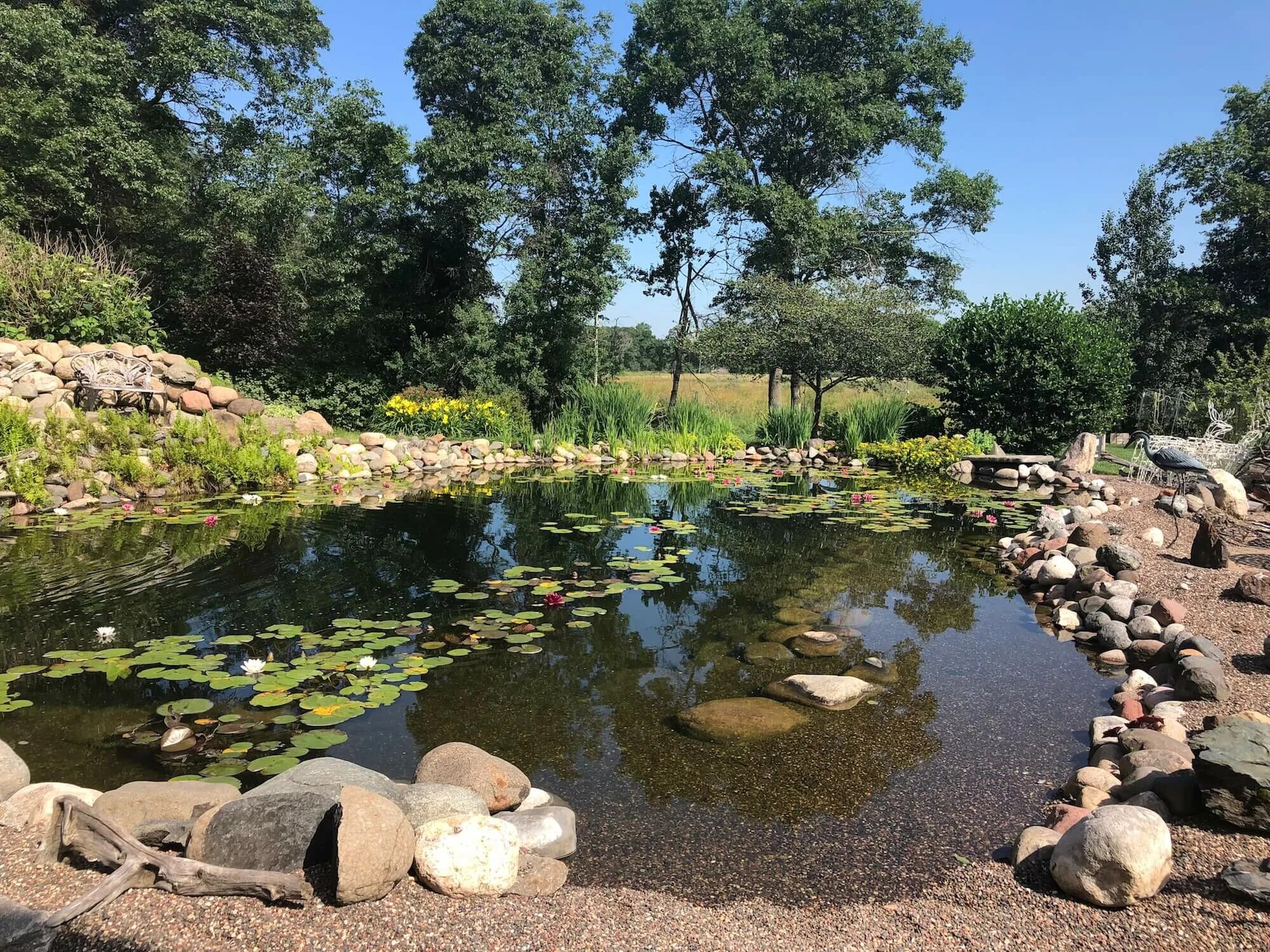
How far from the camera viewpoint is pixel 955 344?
1348 centimetres

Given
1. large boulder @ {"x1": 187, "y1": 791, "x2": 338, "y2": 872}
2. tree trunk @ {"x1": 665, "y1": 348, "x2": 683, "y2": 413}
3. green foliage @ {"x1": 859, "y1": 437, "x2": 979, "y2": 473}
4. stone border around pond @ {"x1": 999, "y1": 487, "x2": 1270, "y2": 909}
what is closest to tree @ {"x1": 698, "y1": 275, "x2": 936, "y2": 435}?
green foliage @ {"x1": 859, "y1": 437, "x2": 979, "y2": 473}

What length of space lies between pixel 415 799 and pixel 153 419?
8392 mm

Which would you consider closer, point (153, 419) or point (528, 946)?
point (528, 946)

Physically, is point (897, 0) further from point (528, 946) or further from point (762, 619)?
point (528, 946)

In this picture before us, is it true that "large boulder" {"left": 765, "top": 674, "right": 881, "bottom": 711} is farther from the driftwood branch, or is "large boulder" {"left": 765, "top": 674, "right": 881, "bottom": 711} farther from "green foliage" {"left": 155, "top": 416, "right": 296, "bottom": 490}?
"green foliage" {"left": 155, "top": 416, "right": 296, "bottom": 490}

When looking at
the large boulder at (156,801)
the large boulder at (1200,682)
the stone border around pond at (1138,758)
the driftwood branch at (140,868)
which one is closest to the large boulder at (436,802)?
the driftwood branch at (140,868)

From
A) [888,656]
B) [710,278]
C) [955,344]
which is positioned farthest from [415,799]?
[710,278]

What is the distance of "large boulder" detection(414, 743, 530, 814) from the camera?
8.82 feet

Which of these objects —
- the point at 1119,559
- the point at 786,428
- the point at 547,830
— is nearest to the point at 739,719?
the point at 547,830

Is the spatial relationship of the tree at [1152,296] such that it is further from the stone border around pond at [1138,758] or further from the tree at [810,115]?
the stone border around pond at [1138,758]

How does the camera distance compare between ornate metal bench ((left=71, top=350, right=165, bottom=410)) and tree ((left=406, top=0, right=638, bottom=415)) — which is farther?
tree ((left=406, top=0, right=638, bottom=415))

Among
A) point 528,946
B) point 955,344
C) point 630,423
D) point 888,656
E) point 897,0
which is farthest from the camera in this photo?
point 897,0

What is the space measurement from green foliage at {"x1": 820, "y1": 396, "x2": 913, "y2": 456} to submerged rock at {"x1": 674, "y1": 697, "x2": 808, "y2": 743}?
36.1 feet

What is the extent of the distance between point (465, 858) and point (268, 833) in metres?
0.55
